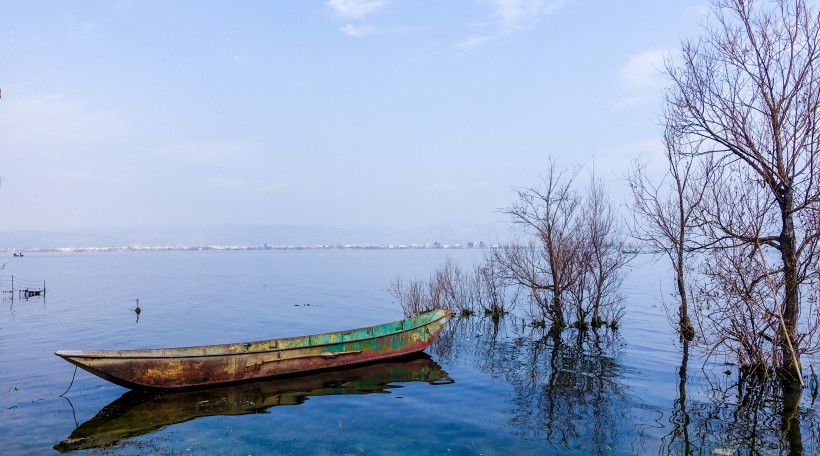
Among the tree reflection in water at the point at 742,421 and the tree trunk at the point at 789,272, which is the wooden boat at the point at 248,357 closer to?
the tree reflection in water at the point at 742,421

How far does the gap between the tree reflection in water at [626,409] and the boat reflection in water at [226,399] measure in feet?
9.88

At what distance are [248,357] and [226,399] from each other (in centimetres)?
152

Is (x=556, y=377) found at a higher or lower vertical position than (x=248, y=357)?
lower

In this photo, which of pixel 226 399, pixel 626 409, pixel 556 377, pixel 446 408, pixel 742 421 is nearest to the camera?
pixel 742 421

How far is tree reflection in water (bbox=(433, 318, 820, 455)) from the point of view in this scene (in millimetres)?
10594

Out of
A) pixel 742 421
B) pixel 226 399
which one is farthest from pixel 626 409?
pixel 226 399

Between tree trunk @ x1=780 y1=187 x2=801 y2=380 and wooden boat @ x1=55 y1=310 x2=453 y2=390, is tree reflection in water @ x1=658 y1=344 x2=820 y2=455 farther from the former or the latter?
wooden boat @ x1=55 y1=310 x2=453 y2=390

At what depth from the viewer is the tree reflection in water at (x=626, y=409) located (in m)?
10.6

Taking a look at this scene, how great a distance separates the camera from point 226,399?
45.5 ft

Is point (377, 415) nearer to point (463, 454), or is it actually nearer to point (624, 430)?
point (463, 454)

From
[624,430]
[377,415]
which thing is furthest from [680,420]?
[377,415]

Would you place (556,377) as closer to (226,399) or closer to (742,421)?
(742,421)

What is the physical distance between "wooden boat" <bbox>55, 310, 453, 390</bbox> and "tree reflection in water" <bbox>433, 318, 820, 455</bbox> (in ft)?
7.34

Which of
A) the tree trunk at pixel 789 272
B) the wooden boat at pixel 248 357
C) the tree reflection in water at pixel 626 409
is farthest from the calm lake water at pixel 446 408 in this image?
the tree trunk at pixel 789 272
